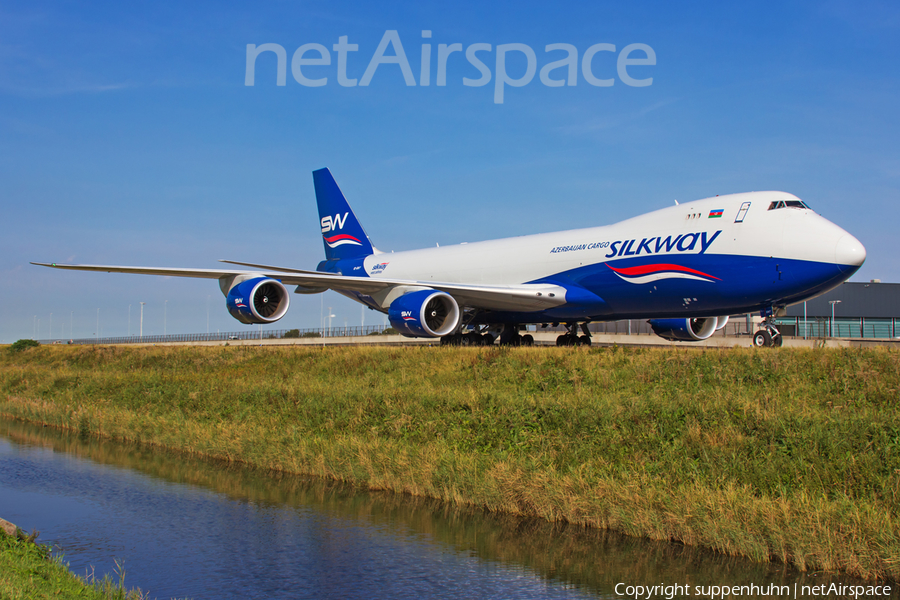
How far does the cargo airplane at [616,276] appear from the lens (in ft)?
62.1

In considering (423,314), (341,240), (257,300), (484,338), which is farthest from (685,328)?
(341,240)

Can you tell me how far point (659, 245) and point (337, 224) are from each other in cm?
1959

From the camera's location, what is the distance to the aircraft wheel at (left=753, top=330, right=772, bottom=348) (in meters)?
18.9

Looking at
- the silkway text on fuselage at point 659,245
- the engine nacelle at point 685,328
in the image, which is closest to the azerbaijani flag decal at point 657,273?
the silkway text on fuselage at point 659,245

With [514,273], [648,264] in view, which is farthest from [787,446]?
[514,273]

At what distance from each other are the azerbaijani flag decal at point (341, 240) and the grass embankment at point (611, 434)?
44.1 feet

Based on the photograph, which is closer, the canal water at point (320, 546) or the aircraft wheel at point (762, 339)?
the canal water at point (320, 546)

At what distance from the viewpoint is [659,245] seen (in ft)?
70.2

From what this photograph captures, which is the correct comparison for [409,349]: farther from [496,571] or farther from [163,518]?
[496,571]

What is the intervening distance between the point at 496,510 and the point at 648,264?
1186 cm

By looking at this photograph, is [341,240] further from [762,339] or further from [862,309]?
[862,309]

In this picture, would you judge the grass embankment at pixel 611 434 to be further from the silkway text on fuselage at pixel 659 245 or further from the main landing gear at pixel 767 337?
the silkway text on fuselage at pixel 659 245

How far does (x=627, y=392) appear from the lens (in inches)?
582

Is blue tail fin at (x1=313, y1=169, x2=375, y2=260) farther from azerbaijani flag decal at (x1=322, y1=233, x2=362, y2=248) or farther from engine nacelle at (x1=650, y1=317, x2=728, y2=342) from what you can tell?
engine nacelle at (x1=650, y1=317, x2=728, y2=342)
